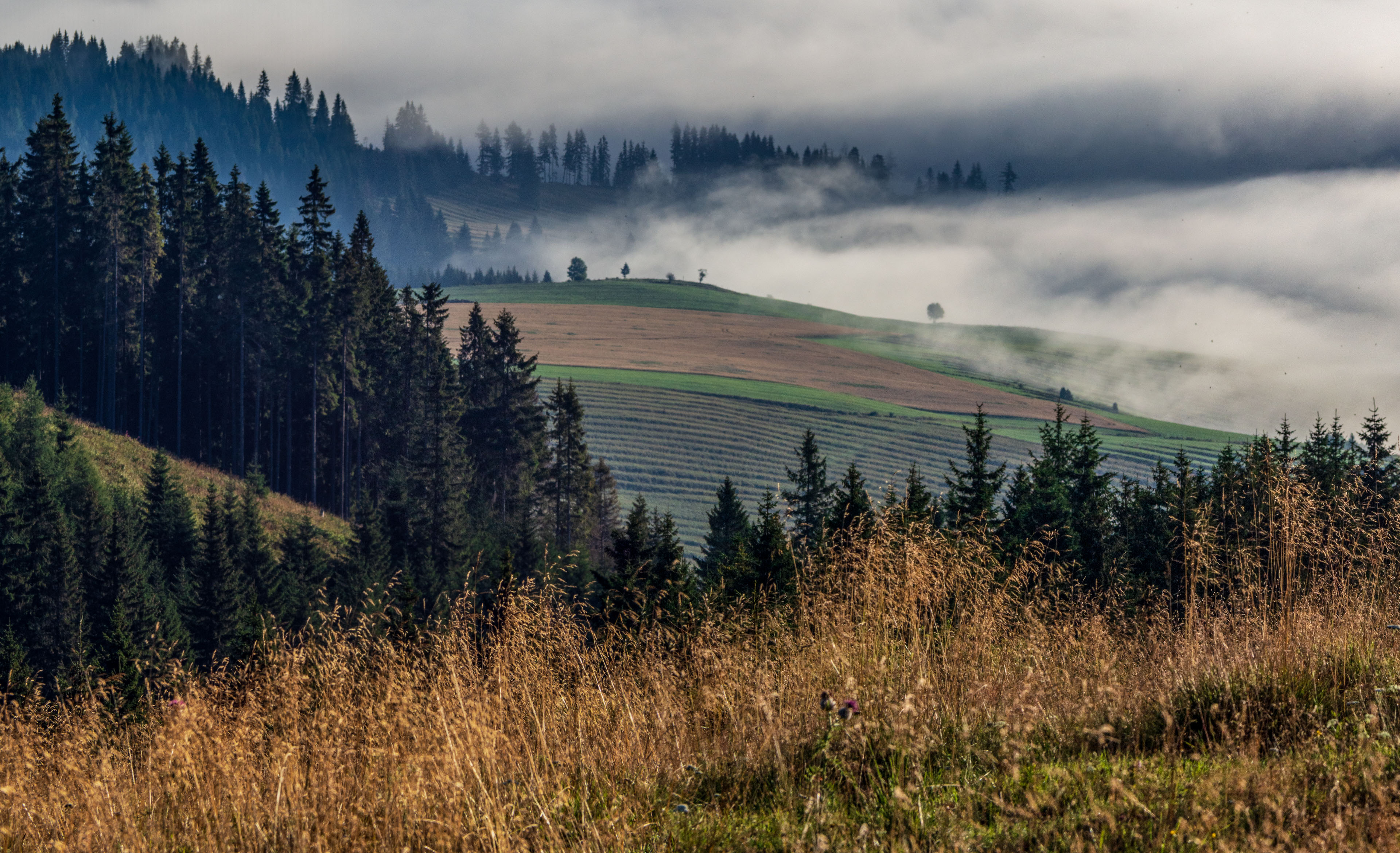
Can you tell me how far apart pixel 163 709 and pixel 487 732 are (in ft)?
8.99

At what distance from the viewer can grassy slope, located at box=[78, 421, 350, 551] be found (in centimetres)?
5872

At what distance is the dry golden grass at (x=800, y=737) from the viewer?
3.79 m

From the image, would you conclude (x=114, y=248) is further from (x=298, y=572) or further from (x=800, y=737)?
(x=800, y=737)

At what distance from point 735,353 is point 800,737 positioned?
5382 inches

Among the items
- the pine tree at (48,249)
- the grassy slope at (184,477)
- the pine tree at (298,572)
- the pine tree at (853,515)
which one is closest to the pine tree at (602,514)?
the grassy slope at (184,477)

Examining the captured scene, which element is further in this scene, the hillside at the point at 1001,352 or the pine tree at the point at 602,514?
the hillside at the point at 1001,352

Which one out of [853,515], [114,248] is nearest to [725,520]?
[114,248]

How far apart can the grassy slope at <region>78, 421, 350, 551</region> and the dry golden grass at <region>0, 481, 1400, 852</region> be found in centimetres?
5462

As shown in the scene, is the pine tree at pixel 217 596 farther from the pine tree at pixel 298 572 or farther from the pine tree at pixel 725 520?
the pine tree at pixel 725 520

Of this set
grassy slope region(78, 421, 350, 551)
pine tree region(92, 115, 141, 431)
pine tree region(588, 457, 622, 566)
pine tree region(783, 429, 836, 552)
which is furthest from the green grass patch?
pine tree region(783, 429, 836, 552)

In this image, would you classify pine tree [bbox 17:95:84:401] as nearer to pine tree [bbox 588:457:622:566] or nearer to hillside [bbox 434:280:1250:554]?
pine tree [bbox 588:457:622:566]

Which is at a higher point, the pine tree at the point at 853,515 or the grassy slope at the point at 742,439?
the pine tree at the point at 853,515

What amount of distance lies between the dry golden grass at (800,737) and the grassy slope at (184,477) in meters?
54.6

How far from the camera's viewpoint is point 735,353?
141m
